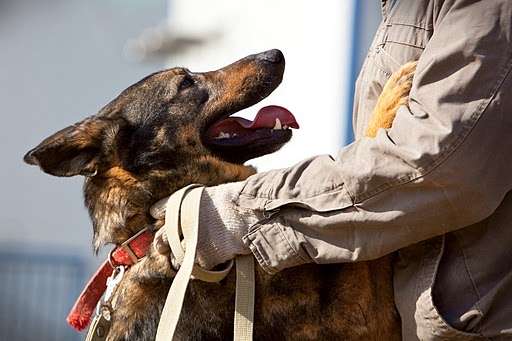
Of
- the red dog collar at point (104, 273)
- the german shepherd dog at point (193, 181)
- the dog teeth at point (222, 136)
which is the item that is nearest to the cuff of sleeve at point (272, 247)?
the german shepherd dog at point (193, 181)

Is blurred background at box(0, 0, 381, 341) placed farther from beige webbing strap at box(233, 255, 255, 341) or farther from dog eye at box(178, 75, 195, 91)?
beige webbing strap at box(233, 255, 255, 341)

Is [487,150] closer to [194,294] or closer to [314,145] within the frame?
[194,294]

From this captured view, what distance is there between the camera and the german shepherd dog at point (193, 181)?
3.15 metres

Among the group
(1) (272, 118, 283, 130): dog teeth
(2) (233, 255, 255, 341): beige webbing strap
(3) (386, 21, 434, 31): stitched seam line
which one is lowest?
(2) (233, 255, 255, 341): beige webbing strap

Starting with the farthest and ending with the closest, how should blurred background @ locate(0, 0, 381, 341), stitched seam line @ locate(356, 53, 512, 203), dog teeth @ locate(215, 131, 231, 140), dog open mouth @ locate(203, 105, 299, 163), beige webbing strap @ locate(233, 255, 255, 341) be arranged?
blurred background @ locate(0, 0, 381, 341) < dog teeth @ locate(215, 131, 231, 140) < dog open mouth @ locate(203, 105, 299, 163) < beige webbing strap @ locate(233, 255, 255, 341) < stitched seam line @ locate(356, 53, 512, 203)

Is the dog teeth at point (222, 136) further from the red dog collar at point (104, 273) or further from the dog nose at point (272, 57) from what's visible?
the red dog collar at point (104, 273)

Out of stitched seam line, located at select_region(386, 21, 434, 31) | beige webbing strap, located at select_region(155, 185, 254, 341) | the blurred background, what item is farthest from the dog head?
the blurred background

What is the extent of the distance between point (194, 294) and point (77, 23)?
24.6 feet

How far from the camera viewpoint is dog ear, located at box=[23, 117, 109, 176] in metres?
3.44

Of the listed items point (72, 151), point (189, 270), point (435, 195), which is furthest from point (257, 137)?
point (435, 195)

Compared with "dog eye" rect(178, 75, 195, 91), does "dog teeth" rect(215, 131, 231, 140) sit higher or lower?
lower

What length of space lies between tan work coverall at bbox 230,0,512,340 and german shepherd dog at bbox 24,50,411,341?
8.1 inches

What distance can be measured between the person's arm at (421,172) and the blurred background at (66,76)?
3.13 m

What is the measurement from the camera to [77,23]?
10.4 meters
